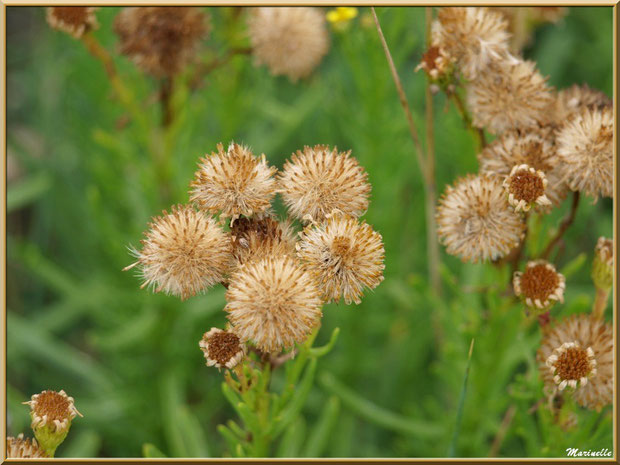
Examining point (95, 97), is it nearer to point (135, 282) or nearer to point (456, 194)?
point (135, 282)

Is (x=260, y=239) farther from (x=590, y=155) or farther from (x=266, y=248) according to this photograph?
(x=590, y=155)

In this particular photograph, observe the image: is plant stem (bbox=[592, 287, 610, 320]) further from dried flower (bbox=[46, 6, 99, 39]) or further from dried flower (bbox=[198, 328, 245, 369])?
dried flower (bbox=[46, 6, 99, 39])

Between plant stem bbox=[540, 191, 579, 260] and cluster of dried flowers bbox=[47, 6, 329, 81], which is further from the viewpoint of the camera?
cluster of dried flowers bbox=[47, 6, 329, 81]

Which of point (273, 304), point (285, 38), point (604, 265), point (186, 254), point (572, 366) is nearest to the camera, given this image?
point (273, 304)

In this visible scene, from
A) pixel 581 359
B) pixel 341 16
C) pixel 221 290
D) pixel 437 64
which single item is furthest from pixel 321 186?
pixel 221 290

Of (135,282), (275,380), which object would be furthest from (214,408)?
(135,282)

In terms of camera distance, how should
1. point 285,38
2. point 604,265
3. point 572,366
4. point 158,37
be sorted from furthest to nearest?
point 285,38, point 158,37, point 604,265, point 572,366

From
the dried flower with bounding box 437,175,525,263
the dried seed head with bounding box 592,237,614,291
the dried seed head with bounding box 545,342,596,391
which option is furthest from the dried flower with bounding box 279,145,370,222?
the dried seed head with bounding box 592,237,614,291
